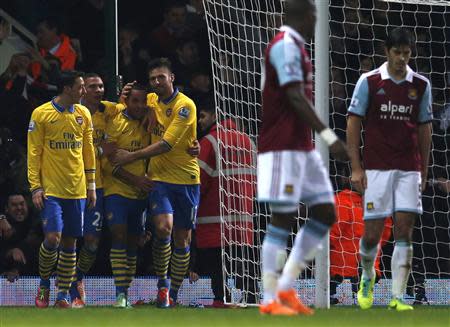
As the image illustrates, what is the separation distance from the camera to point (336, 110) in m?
13.5

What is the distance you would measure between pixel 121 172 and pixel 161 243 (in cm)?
74

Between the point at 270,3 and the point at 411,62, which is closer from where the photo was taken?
the point at 270,3

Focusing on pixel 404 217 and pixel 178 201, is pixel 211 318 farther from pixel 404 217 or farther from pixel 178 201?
pixel 178 201

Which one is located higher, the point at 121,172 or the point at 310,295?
the point at 121,172

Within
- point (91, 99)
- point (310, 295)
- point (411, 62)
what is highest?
point (411, 62)

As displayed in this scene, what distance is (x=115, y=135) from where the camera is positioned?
11.9m

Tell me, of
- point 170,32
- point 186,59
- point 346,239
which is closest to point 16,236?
point 186,59

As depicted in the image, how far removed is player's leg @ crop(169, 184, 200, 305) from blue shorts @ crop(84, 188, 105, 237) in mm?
794

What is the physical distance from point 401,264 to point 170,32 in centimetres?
574

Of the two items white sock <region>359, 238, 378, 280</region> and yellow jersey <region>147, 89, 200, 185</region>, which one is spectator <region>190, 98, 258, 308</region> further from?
white sock <region>359, 238, 378, 280</region>

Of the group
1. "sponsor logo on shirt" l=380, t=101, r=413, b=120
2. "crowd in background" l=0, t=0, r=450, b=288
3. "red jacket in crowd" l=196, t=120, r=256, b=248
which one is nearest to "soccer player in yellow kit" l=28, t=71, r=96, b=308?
"red jacket in crowd" l=196, t=120, r=256, b=248

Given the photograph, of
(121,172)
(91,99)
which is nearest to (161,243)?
(121,172)

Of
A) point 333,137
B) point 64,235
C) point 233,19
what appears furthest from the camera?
point 233,19

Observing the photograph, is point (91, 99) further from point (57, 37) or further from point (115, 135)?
point (57, 37)
